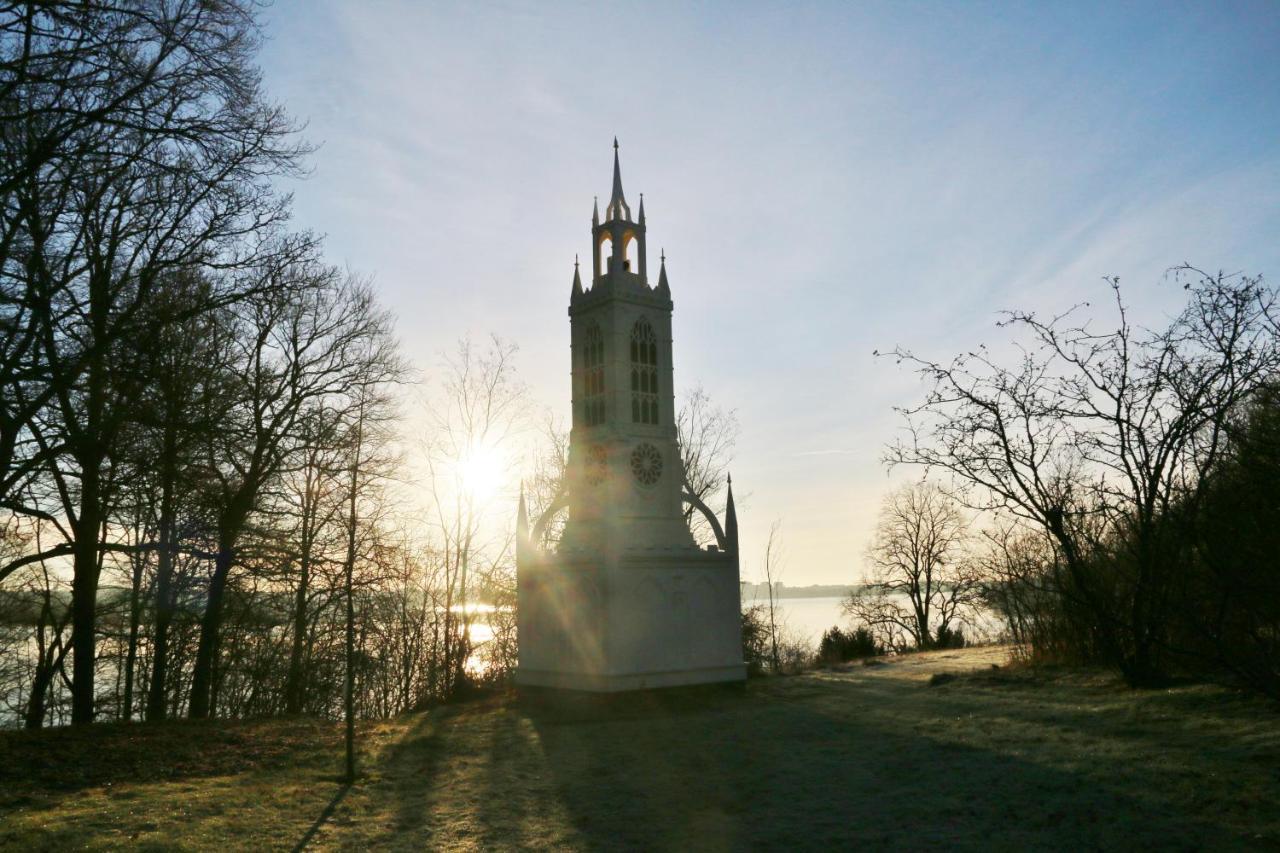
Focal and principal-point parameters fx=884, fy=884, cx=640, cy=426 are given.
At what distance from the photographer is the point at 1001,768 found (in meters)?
10.4

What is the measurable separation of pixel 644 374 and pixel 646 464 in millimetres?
2386

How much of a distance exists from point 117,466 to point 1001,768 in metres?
12.9

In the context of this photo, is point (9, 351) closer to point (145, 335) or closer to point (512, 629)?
point (145, 335)

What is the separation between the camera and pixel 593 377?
894 inches

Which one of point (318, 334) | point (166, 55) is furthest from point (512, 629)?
point (166, 55)

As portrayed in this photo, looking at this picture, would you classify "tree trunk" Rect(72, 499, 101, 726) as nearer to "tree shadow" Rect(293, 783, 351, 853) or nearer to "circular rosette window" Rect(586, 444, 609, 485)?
"tree shadow" Rect(293, 783, 351, 853)

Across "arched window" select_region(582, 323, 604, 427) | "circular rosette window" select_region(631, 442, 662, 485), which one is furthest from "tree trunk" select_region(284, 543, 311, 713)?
"circular rosette window" select_region(631, 442, 662, 485)

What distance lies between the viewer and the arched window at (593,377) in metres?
22.4

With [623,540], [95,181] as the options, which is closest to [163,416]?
[95,181]

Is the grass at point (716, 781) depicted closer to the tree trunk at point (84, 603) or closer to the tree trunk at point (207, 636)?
the tree trunk at point (84, 603)

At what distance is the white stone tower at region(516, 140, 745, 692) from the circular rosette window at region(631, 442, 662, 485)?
0.03 meters

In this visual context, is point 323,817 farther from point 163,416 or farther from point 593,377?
point 593,377

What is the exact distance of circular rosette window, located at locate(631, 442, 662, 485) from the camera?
2166 centimetres

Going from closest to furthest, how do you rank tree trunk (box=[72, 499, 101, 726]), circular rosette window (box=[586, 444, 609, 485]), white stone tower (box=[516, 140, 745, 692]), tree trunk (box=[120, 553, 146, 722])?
tree trunk (box=[72, 499, 101, 726]), tree trunk (box=[120, 553, 146, 722]), white stone tower (box=[516, 140, 745, 692]), circular rosette window (box=[586, 444, 609, 485])
